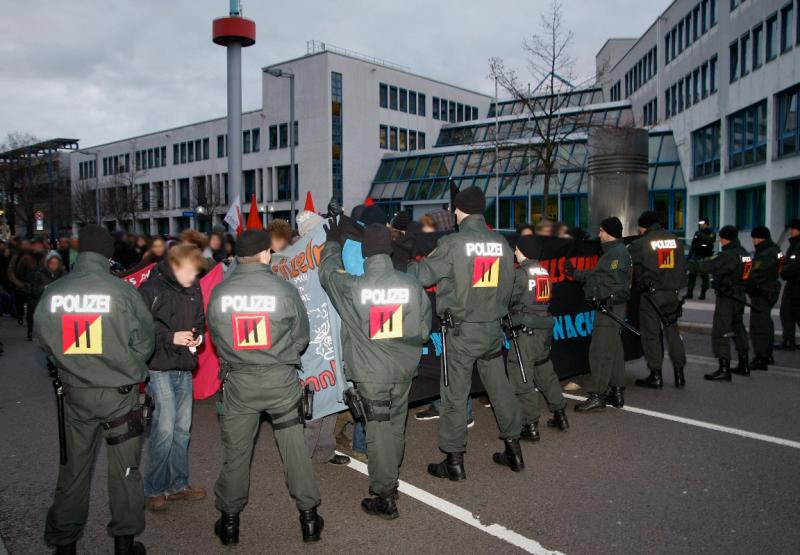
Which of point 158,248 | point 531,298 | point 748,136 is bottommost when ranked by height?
point 531,298

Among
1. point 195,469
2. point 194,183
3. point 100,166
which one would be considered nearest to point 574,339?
point 195,469

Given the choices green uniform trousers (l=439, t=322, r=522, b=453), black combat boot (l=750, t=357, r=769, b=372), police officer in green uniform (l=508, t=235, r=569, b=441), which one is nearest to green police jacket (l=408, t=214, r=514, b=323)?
green uniform trousers (l=439, t=322, r=522, b=453)

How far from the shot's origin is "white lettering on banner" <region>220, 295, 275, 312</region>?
3.83 metres

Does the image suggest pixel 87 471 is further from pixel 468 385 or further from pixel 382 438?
pixel 468 385

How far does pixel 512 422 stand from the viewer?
5020 millimetres

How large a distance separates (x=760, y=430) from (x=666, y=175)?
94.4ft

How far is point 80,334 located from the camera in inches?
141

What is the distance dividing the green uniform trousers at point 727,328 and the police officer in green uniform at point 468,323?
4338 mm

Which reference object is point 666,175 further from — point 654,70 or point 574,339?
point 574,339

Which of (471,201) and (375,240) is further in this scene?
(471,201)

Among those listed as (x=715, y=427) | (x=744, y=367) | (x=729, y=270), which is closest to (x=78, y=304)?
(x=715, y=427)

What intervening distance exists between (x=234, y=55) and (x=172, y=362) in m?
12.7

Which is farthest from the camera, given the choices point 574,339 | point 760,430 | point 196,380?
point 574,339

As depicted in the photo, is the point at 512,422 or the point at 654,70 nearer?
the point at 512,422
